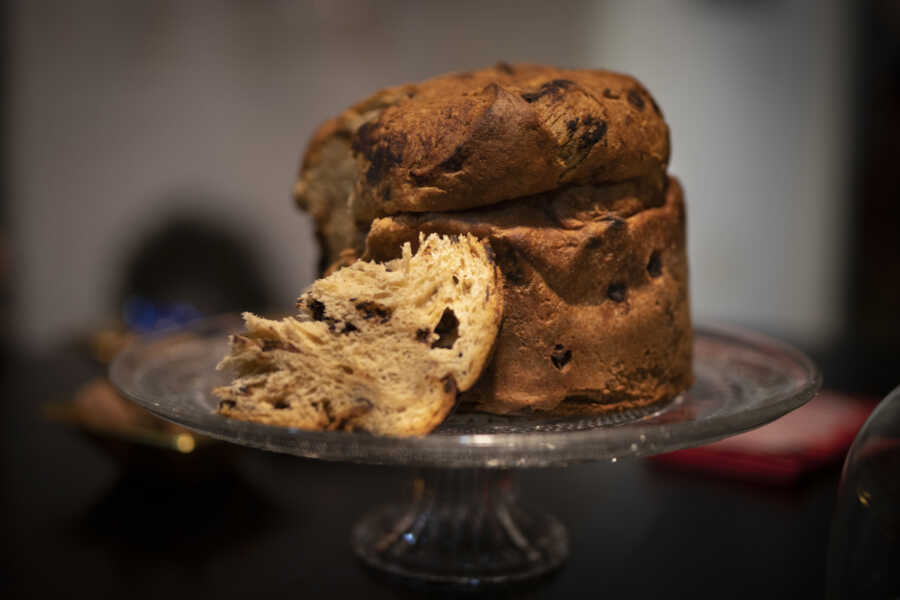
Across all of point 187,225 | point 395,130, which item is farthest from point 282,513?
point 187,225

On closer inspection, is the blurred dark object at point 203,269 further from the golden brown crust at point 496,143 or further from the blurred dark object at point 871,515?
the blurred dark object at point 871,515

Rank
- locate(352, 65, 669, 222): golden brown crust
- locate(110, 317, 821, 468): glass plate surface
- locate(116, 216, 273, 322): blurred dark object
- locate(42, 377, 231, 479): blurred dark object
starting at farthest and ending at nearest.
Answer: locate(116, 216, 273, 322): blurred dark object < locate(42, 377, 231, 479): blurred dark object < locate(352, 65, 669, 222): golden brown crust < locate(110, 317, 821, 468): glass plate surface

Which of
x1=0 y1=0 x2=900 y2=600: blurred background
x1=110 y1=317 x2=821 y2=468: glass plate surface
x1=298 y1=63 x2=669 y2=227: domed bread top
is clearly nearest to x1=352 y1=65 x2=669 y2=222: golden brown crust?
x1=298 y1=63 x2=669 y2=227: domed bread top

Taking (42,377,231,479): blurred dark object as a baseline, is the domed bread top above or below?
above

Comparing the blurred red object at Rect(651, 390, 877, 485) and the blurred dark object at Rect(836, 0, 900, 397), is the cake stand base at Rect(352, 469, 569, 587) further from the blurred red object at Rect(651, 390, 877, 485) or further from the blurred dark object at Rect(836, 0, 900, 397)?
the blurred dark object at Rect(836, 0, 900, 397)

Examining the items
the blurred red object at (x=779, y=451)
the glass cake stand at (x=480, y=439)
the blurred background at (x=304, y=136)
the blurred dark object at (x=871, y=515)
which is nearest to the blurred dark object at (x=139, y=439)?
the glass cake stand at (x=480, y=439)

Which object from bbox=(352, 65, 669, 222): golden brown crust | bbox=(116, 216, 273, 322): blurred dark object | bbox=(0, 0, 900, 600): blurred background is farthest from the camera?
bbox=(116, 216, 273, 322): blurred dark object

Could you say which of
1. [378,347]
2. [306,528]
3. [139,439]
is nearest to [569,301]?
[378,347]

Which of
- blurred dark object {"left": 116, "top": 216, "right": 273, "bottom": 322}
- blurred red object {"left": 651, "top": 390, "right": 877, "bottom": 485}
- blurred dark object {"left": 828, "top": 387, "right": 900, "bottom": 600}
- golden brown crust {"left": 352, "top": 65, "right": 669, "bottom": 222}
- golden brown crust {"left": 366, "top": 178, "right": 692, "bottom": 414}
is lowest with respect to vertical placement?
blurred dark object {"left": 116, "top": 216, "right": 273, "bottom": 322}
